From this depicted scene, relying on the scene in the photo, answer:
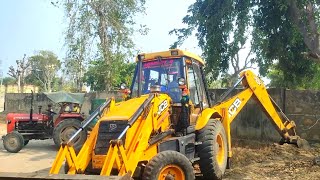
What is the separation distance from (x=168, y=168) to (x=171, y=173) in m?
0.11

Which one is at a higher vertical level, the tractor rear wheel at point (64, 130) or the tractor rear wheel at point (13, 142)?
the tractor rear wheel at point (64, 130)

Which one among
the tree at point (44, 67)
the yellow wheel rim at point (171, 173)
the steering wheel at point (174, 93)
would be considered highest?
the tree at point (44, 67)

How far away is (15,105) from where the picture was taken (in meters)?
23.2

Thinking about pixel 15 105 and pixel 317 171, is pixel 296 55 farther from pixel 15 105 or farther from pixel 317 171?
pixel 15 105

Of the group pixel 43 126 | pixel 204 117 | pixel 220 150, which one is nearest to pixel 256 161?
pixel 220 150

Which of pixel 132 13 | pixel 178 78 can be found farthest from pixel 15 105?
pixel 178 78

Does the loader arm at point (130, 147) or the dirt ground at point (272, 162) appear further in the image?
the dirt ground at point (272, 162)

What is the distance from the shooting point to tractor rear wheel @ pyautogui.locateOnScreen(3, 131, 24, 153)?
12.3m

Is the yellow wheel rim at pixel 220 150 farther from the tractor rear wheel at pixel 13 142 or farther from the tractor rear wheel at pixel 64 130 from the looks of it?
the tractor rear wheel at pixel 13 142

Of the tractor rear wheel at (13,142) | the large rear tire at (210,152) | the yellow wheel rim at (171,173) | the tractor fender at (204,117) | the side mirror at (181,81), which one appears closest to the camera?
the yellow wheel rim at (171,173)

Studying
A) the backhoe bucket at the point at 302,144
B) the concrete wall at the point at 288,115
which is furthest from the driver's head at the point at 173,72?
the concrete wall at the point at 288,115

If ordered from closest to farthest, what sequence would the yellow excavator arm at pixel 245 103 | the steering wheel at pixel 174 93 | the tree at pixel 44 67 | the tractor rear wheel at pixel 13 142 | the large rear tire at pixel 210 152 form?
the large rear tire at pixel 210 152 < the steering wheel at pixel 174 93 < the yellow excavator arm at pixel 245 103 < the tractor rear wheel at pixel 13 142 < the tree at pixel 44 67

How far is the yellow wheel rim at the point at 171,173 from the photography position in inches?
230

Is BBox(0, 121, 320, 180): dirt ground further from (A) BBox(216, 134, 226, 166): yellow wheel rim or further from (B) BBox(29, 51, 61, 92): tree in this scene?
(B) BBox(29, 51, 61, 92): tree
